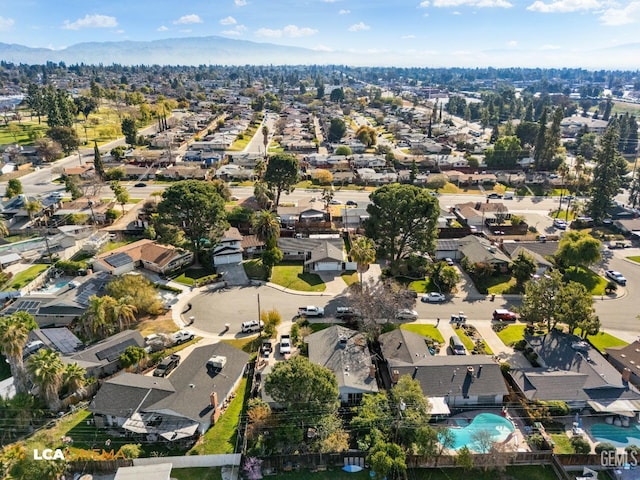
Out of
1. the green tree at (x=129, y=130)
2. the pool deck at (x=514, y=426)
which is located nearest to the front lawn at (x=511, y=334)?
the pool deck at (x=514, y=426)

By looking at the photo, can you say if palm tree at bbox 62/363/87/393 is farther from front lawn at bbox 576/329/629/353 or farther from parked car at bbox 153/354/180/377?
front lawn at bbox 576/329/629/353

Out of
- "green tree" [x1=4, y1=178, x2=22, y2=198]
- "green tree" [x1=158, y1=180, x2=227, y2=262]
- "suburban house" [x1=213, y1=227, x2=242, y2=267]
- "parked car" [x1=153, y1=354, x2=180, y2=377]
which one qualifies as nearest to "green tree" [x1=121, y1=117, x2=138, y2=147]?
"green tree" [x1=4, y1=178, x2=22, y2=198]

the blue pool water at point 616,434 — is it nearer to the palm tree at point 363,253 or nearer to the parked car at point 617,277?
the palm tree at point 363,253

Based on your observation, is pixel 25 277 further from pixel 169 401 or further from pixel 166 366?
pixel 169 401

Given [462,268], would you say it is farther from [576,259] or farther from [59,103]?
Answer: [59,103]

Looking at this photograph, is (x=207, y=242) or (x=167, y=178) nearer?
(x=207, y=242)

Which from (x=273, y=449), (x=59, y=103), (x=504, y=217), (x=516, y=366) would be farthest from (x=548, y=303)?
(x=59, y=103)
